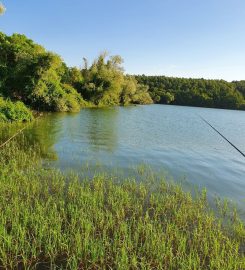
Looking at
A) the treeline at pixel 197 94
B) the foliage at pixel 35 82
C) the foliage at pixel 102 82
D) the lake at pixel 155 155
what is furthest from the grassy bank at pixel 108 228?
the treeline at pixel 197 94

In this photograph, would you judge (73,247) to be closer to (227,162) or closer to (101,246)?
(101,246)

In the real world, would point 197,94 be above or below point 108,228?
above

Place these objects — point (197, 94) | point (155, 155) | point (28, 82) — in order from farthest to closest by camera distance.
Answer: point (197, 94)
point (28, 82)
point (155, 155)

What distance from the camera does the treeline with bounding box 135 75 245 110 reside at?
99.2 m

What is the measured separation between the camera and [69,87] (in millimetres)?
43031

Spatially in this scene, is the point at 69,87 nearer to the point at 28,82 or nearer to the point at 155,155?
the point at 28,82

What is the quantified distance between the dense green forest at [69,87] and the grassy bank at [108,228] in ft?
44.5

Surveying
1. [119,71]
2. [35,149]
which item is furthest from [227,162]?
[119,71]

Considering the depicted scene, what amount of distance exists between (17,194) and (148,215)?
11.2 ft

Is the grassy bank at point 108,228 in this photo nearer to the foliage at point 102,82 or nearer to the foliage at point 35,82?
the foliage at point 35,82

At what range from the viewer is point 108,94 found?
54906 mm

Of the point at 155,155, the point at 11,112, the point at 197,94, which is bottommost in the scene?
the point at 155,155

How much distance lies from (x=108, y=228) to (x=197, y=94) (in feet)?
331

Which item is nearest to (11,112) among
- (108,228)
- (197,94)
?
(108,228)
